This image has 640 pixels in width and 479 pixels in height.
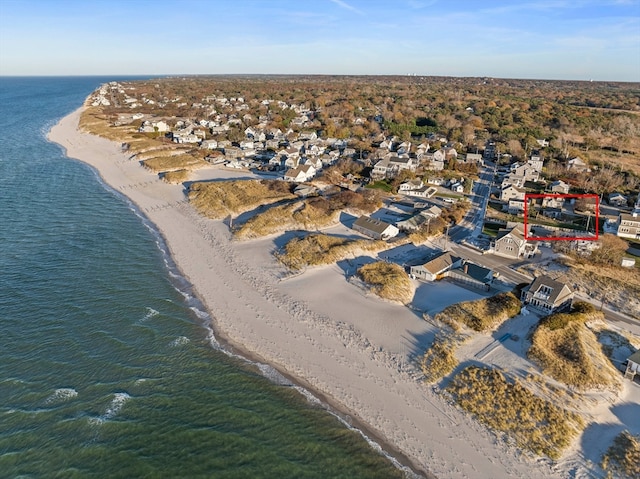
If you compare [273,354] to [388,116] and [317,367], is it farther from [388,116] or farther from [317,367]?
[388,116]

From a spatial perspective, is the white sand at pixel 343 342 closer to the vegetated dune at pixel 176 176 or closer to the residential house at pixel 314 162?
the vegetated dune at pixel 176 176

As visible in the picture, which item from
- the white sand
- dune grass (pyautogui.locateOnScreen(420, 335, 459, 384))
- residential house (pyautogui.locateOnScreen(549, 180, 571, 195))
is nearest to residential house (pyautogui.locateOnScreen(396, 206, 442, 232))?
the white sand

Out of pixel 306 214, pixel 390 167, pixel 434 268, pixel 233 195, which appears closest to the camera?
pixel 434 268

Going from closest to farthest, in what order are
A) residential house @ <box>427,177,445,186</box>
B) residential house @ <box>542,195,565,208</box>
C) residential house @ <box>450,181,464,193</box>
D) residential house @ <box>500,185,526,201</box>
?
residential house @ <box>542,195,565,208</box> → residential house @ <box>500,185,526,201</box> → residential house @ <box>450,181,464,193</box> → residential house @ <box>427,177,445,186</box>

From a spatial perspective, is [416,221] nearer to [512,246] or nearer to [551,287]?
[512,246]

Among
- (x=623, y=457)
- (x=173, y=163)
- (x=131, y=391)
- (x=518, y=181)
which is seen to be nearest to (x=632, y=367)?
(x=623, y=457)

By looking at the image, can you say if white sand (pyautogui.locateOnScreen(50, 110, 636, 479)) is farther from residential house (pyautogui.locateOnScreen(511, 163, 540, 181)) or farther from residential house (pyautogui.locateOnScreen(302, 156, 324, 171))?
residential house (pyautogui.locateOnScreen(511, 163, 540, 181))
